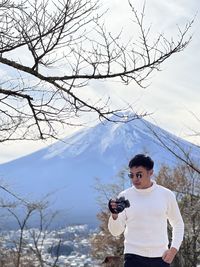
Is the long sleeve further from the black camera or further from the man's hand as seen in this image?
the black camera

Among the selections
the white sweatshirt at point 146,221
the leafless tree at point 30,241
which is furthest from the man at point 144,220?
the leafless tree at point 30,241

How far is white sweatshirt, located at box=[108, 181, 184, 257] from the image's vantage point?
142 inches

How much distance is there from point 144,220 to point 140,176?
0.29m

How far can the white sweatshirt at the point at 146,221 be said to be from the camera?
3.61 meters

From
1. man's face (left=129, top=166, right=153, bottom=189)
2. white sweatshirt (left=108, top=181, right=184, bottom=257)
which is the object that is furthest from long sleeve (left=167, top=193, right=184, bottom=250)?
man's face (left=129, top=166, right=153, bottom=189)

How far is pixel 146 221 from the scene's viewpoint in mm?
3619

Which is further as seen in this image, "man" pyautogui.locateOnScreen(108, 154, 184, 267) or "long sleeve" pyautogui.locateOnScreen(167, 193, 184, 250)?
"long sleeve" pyautogui.locateOnScreen(167, 193, 184, 250)

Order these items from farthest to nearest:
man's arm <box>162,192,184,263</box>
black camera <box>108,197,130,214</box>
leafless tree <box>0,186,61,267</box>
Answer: leafless tree <box>0,186,61,267</box>, man's arm <box>162,192,184,263</box>, black camera <box>108,197,130,214</box>

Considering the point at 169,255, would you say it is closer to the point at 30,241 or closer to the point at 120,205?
the point at 120,205

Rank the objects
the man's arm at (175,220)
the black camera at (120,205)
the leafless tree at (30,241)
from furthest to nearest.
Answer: the leafless tree at (30,241), the man's arm at (175,220), the black camera at (120,205)

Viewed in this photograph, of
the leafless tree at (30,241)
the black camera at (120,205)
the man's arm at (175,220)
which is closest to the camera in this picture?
the black camera at (120,205)

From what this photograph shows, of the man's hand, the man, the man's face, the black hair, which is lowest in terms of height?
the man's hand

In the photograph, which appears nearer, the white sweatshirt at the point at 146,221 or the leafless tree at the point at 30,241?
the white sweatshirt at the point at 146,221

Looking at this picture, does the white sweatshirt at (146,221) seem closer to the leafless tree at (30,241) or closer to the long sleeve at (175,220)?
the long sleeve at (175,220)
